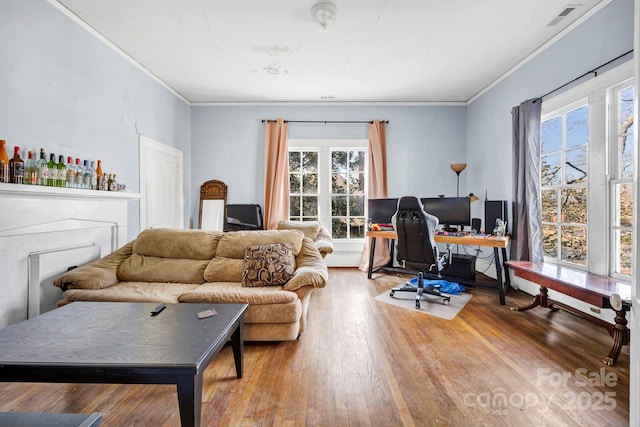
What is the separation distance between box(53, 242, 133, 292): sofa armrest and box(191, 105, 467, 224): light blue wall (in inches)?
80.5

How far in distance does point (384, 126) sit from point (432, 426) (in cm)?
407

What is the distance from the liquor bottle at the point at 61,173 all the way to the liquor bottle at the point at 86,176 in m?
0.19

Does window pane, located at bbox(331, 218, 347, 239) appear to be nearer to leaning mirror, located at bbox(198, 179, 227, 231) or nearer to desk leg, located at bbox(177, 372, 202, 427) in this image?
leaning mirror, located at bbox(198, 179, 227, 231)

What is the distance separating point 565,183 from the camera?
3.00 m

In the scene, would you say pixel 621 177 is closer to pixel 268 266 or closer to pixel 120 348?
pixel 268 266

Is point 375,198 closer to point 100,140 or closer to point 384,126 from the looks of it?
point 384,126

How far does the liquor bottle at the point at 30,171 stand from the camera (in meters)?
2.09

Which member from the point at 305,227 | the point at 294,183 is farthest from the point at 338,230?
the point at 305,227

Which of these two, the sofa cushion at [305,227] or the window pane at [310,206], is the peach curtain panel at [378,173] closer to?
the window pane at [310,206]

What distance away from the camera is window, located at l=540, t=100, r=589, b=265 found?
9.18 feet

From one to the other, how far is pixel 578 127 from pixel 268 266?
323cm

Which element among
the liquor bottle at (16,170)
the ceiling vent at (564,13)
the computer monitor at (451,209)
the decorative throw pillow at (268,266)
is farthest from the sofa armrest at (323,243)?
the ceiling vent at (564,13)

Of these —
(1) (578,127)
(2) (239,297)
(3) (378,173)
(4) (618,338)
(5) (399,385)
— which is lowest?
(5) (399,385)

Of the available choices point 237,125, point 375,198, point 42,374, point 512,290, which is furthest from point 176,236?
point 512,290
